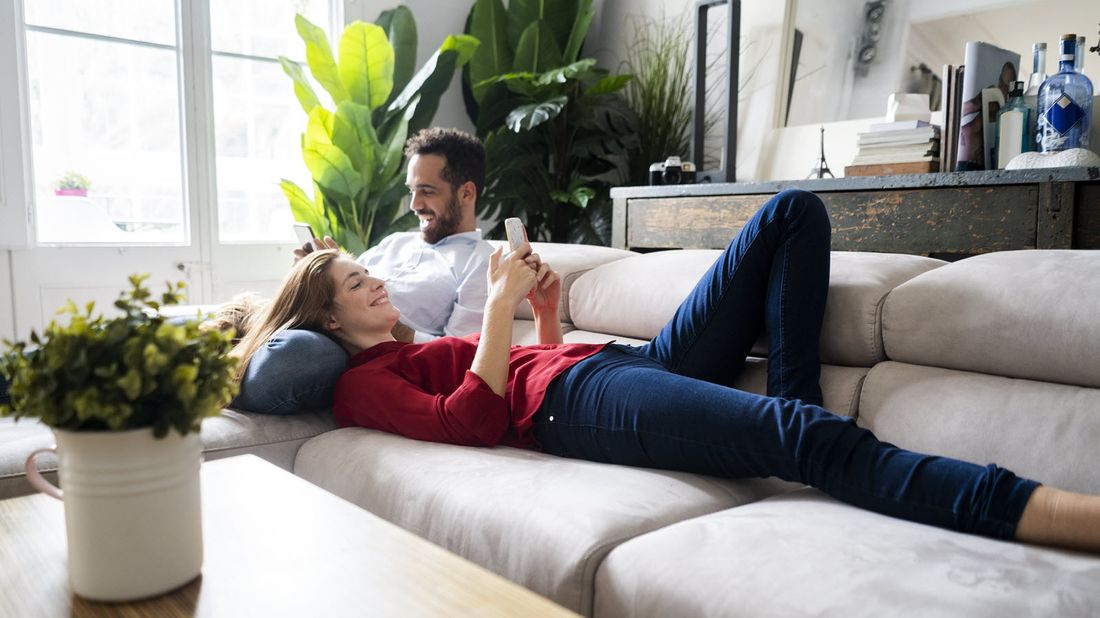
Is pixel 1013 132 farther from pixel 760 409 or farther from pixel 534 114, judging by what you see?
pixel 534 114

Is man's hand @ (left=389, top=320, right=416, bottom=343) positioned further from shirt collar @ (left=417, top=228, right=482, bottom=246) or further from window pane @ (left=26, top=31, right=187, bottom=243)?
window pane @ (left=26, top=31, right=187, bottom=243)

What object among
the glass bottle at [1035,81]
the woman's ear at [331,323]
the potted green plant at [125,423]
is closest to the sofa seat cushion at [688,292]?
the woman's ear at [331,323]

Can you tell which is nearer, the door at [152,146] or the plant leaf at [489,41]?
the door at [152,146]

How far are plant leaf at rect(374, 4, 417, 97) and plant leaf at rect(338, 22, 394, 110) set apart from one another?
23cm

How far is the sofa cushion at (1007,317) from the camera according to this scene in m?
1.23

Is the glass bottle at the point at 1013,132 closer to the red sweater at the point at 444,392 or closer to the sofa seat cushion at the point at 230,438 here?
the red sweater at the point at 444,392

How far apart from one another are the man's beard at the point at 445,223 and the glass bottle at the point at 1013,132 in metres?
1.43

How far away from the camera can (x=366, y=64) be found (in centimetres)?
319

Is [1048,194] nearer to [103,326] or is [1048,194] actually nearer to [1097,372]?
[1097,372]

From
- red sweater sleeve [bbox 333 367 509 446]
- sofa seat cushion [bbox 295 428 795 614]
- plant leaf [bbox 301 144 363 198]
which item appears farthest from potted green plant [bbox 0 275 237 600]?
plant leaf [bbox 301 144 363 198]

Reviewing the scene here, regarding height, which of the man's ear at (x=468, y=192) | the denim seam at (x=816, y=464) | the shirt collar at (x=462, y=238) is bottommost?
the denim seam at (x=816, y=464)

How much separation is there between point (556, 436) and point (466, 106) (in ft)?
9.02

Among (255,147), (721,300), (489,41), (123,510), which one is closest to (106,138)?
(255,147)

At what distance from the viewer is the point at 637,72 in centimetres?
380
